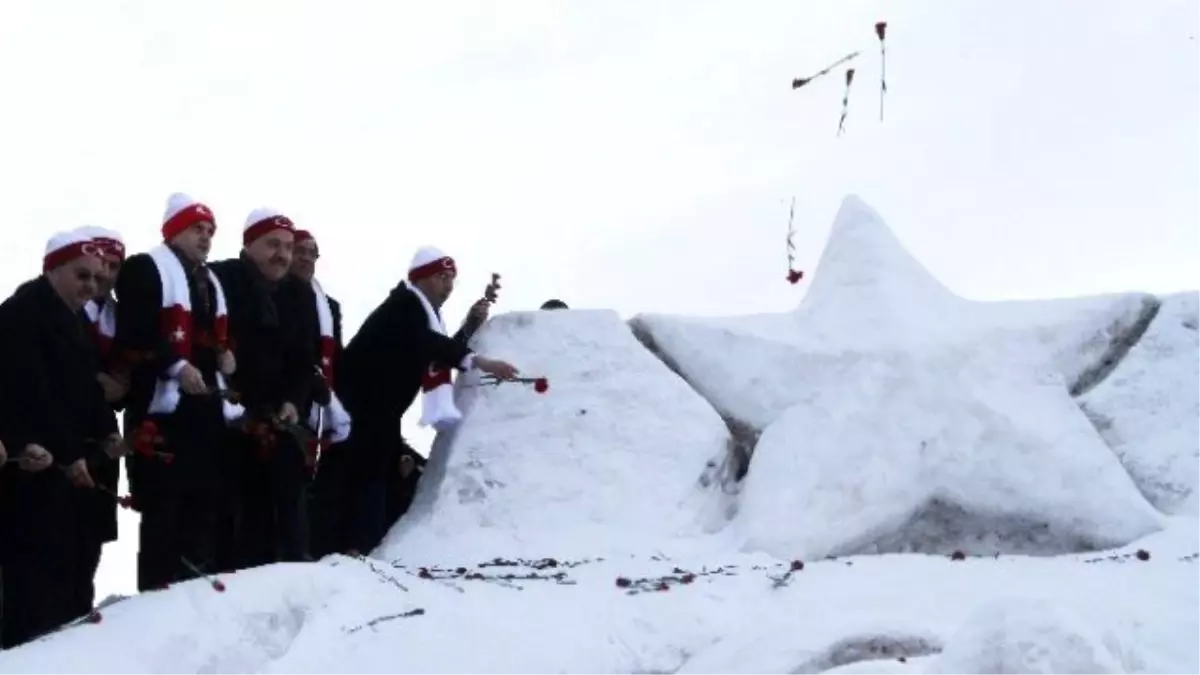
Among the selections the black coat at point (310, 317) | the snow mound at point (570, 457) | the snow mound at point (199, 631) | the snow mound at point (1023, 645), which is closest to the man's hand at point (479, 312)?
the snow mound at point (570, 457)

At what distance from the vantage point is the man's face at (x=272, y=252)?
265 inches

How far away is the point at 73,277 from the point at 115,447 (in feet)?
2.09

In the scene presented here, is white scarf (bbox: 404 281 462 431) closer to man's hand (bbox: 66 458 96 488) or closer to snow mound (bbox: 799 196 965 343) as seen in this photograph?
snow mound (bbox: 799 196 965 343)

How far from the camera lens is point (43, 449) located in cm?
557

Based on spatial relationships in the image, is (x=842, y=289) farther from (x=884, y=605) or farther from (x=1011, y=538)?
(x=884, y=605)

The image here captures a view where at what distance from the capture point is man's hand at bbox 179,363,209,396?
6.03m

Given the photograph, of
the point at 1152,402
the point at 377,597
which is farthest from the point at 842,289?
the point at 377,597

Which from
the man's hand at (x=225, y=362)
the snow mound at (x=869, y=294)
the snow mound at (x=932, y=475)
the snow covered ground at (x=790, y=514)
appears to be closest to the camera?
the snow covered ground at (x=790, y=514)

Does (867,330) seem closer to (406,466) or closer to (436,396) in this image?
(436,396)

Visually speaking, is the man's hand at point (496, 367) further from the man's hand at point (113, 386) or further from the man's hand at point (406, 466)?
the man's hand at point (113, 386)

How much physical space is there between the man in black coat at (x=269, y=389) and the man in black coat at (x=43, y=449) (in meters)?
0.81

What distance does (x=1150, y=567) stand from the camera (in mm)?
6613

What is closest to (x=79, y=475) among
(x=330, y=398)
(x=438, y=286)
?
(x=330, y=398)

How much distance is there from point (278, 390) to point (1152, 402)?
423cm
